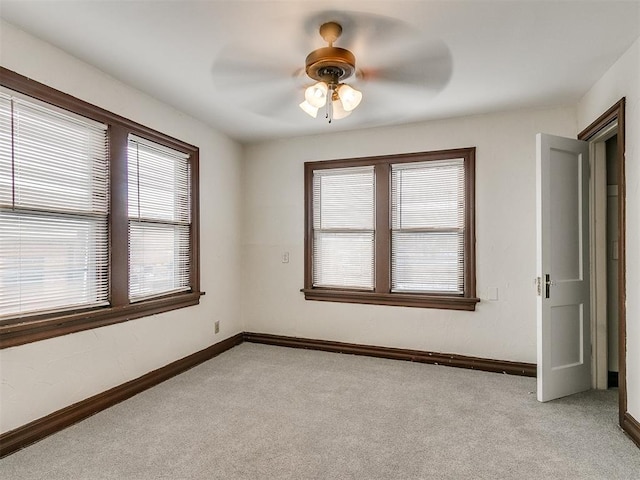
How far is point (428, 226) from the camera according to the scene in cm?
382

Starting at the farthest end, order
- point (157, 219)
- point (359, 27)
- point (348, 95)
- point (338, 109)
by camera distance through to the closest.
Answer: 1. point (157, 219)
2. point (338, 109)
3. point (348, 95)
4. point (359, 27)

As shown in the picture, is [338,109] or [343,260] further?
[343,260]

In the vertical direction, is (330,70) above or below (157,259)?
above

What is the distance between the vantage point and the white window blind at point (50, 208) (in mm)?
2219

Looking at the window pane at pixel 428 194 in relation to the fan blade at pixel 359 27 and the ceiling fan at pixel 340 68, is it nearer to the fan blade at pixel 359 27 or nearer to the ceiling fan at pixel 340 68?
the ceiling fan at pixel 340 68

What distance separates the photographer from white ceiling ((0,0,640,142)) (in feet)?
6.57

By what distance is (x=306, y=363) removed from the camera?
3.78 m

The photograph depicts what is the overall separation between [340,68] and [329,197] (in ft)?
6.68

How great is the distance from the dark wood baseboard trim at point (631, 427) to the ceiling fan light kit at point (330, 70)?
103 inches

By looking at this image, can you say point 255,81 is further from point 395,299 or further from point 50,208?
point 395,299

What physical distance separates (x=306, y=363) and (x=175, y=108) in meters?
2.77

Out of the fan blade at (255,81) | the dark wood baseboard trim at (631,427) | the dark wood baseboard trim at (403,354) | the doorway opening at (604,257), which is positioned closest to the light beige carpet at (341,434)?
the dark wood baseboard trim at (631,427)

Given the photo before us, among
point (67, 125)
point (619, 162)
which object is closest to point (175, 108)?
point (67, 125)

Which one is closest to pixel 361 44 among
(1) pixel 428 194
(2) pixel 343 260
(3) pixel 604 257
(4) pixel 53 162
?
(1) pixel 428 194
